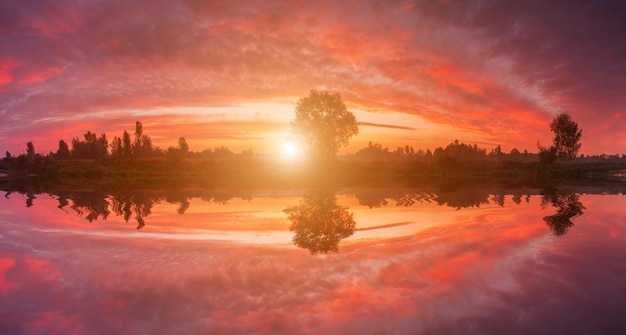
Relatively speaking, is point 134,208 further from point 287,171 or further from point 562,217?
point 287,171

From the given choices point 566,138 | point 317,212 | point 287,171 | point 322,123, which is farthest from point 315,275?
point 566,138

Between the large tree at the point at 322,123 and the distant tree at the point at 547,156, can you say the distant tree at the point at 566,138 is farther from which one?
the large tree at the point at 322,123

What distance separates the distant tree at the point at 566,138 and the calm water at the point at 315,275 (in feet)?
348

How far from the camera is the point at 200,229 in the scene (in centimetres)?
1462

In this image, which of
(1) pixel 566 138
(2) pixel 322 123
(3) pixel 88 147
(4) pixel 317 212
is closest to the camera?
(4) pixel 317 212

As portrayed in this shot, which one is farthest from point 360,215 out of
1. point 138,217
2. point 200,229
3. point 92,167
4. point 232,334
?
point 92,167

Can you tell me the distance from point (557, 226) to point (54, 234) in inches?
789

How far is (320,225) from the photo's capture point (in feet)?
49.1

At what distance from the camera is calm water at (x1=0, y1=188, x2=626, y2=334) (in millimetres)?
6391

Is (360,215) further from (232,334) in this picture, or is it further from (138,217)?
(232,334)

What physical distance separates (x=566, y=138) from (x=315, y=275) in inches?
4806

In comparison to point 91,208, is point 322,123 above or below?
above

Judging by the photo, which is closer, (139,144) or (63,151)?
(139,144)

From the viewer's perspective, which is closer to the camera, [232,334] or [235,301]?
[232,334]
